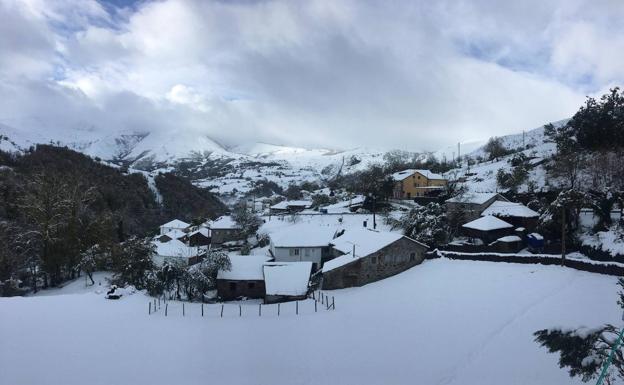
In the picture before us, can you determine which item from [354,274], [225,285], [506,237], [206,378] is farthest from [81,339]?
[506,237]

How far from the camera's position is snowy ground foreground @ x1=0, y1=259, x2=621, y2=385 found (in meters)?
13.0

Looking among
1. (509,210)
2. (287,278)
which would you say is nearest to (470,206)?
(509,210)

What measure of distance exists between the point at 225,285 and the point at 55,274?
57.1 ft

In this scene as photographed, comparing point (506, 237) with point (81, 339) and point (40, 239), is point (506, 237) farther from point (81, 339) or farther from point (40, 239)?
point (40, 239)

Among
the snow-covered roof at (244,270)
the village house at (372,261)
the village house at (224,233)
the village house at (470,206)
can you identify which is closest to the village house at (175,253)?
the snow-covered roof at (244,270)

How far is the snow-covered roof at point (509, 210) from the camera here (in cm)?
3656

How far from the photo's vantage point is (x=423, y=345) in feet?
56.9

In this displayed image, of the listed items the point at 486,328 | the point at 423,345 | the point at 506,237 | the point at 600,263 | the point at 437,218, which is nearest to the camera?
the point at 423,345

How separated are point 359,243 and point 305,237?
7.58 m

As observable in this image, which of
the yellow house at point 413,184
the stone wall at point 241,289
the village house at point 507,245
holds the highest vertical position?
the yellow house at point 413,184

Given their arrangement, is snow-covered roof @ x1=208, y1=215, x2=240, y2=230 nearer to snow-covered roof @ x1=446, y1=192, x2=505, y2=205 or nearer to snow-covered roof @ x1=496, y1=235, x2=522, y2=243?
snow-covered roof @ x1=446, y1=192, x2=505, y2=205

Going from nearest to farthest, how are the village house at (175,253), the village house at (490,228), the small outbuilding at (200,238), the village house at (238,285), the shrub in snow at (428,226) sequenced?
1. the village house at (238,285)
2. the village house at (490,228)
3. the shrub in snow at (428,226)
4. the village house at (175,253)
5. the small outbuilding at (200,238)

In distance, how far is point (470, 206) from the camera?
Answer: 42.1m

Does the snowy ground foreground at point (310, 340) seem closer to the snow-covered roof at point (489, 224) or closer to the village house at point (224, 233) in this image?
the snow-covered roof at point (489, 224)
